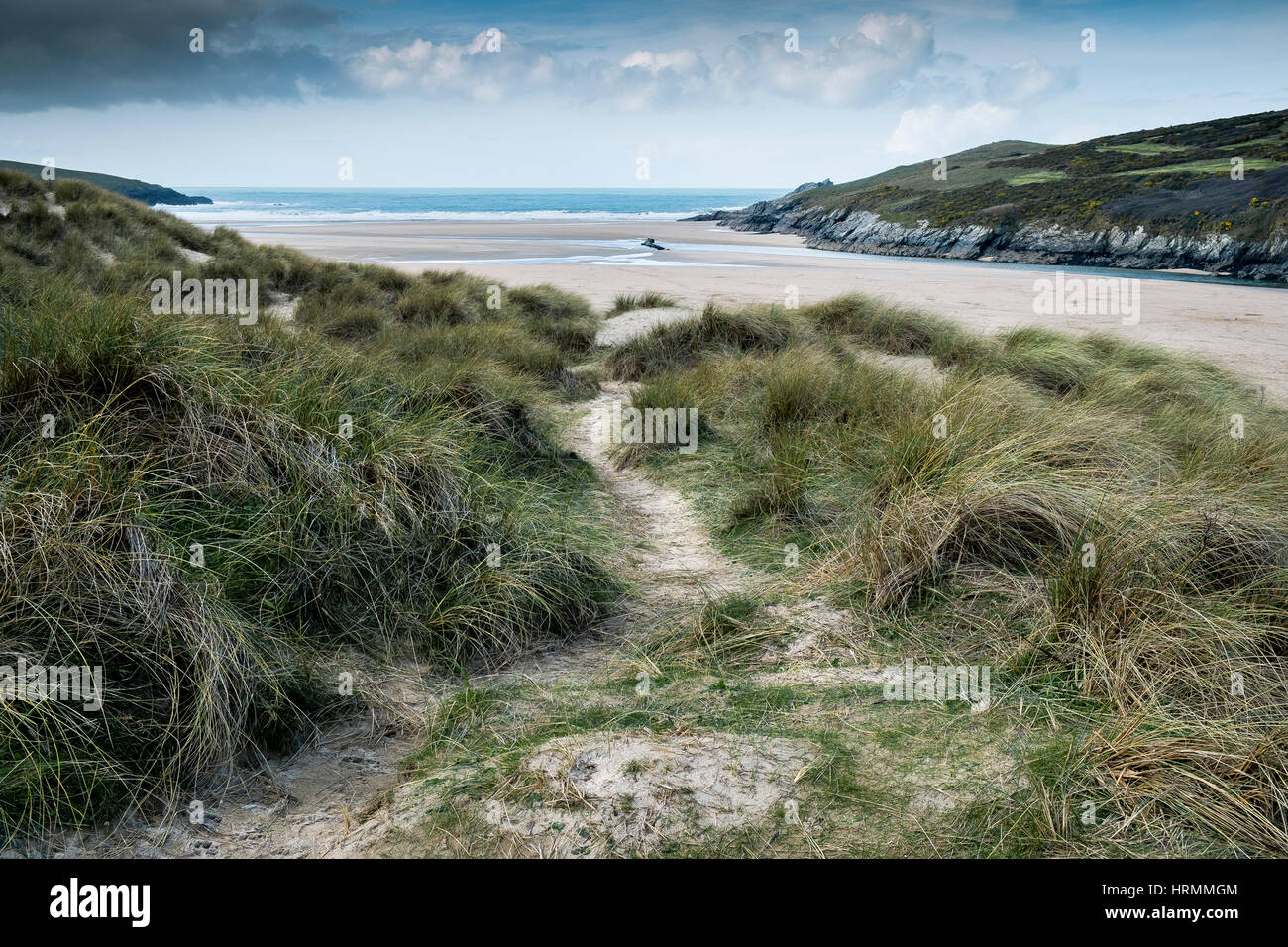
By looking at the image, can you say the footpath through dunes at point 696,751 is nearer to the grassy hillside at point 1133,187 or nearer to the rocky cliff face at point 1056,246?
the rocky cliff face at point 1056,246

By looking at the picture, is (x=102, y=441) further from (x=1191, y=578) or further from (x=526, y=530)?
(x=1191, y=578)

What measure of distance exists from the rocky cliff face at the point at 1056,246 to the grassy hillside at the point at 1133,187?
0.87 meters

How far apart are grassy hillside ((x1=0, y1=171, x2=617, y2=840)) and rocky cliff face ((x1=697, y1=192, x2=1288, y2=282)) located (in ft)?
105

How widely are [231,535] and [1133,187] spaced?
47.2 meters

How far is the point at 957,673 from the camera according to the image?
147 inches

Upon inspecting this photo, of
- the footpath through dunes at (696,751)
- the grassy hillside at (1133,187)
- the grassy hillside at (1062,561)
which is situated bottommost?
the footpath through dunes at (696,751)

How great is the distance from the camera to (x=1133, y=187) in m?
40.4

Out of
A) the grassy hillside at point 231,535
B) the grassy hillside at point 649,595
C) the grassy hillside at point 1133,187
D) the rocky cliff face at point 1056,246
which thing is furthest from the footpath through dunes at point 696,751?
the grassy hillside at point 1133,187

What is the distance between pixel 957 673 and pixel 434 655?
8.22 ft

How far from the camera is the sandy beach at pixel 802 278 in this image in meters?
14.8

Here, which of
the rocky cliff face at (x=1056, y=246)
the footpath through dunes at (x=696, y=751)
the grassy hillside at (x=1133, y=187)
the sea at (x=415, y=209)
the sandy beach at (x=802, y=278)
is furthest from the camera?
the sea at (x=415, y=209)

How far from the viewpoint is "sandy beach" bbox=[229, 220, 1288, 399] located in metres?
14.8

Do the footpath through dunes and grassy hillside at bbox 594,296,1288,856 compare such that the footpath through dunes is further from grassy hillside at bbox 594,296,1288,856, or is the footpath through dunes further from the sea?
the sea

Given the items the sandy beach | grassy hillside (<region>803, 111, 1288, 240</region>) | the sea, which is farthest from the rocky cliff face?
the sea
